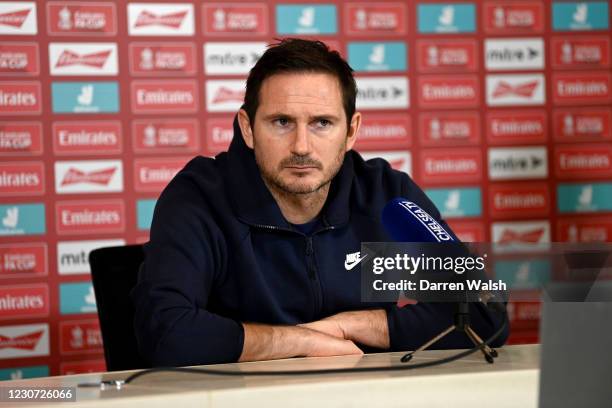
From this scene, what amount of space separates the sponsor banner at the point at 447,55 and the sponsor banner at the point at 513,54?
73mm

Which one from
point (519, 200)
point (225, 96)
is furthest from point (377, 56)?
point (519, 200)

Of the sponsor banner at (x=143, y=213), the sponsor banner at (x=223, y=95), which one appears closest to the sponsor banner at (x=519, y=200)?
the sponsor banner at (x=223, y=95)

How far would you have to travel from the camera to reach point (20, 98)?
3.21m

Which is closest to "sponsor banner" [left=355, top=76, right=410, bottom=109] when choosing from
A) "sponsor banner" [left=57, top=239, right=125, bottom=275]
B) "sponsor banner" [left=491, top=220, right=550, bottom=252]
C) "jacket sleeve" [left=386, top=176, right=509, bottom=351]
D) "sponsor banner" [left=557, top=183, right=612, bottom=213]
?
"sponsor banner" [left=491, top=220, right=550, bottom=252]

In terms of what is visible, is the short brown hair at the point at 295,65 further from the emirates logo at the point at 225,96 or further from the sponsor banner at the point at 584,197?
the sponsor banner at the point at 584,197

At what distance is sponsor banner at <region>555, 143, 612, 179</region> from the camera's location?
367 centimetres

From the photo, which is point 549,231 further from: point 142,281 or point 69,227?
point 142,281

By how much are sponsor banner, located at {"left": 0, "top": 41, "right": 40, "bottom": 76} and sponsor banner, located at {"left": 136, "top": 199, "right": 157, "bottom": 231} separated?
2.23 ft

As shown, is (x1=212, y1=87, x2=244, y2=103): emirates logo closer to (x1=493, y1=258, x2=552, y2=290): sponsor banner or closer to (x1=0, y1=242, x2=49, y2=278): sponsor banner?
(x1=0, y1=242, x2=49, y2=278): sponsor banner

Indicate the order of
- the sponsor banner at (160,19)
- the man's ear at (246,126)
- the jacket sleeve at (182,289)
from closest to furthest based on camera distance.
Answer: the jacket sleeve at (182,289), the man's ear at (246,126), the sponsor banner at (160,19)

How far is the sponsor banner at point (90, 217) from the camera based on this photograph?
3234 mm

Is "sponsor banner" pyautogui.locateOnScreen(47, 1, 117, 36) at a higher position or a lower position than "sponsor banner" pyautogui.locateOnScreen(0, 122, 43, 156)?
higher

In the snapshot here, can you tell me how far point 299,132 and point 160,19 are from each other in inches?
70.0

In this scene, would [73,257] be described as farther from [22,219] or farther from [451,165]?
[451,165]
